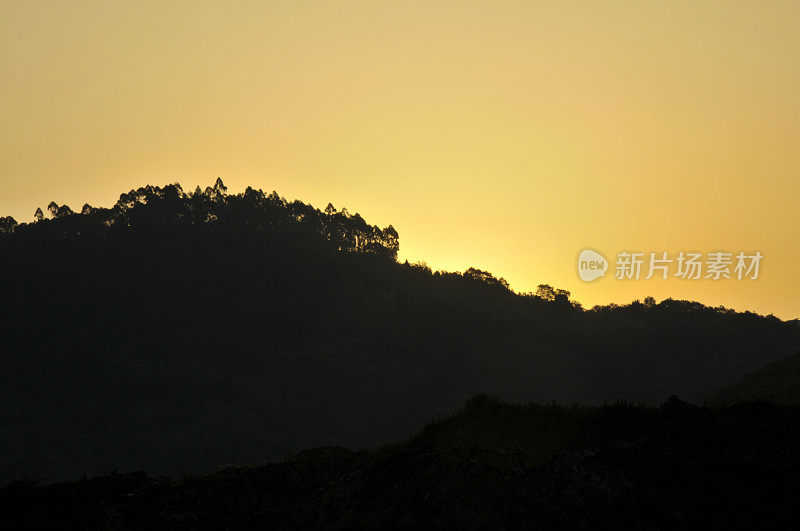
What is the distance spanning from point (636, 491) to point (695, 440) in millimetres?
2883

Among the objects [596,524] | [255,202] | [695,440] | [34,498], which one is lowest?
[34,498]

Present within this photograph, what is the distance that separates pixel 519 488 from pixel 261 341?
13185 centimetres

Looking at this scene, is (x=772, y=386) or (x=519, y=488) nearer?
(x=519, y=488)

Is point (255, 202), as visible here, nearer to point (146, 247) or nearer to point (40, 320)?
point (146, 247)

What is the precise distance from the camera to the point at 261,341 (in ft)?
474

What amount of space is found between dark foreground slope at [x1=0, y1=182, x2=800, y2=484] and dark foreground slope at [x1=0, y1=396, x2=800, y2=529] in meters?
87.4

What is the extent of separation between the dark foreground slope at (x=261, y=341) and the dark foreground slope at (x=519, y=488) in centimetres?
8736

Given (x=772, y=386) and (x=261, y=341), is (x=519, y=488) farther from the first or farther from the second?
(x=261, y=341)

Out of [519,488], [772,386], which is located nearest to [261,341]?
[772,386]

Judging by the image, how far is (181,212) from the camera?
16412 centimetres

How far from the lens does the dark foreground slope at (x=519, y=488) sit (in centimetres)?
1440

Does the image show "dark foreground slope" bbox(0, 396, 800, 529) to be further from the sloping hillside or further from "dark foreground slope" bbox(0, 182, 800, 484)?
"dark foreground slope" bbox(0, 182, 800, 484)

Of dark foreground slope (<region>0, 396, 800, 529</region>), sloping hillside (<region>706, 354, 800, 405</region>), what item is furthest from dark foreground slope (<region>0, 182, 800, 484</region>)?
dark foreground slope (<region>0, 396, 800, 529</region>)

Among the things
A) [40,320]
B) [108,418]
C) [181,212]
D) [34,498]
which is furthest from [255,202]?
[34,498]
